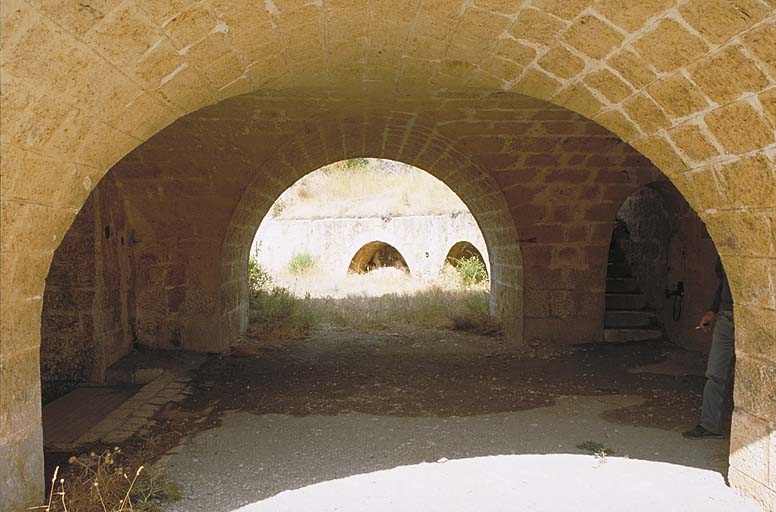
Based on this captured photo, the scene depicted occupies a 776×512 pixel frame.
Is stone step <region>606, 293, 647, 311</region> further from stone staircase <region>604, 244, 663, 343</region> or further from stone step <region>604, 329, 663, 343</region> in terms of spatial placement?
stone step <region>604, 329, 663, 343</region>

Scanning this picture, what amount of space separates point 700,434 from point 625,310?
4.06 meters

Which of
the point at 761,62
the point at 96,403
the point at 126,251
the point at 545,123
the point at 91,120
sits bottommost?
the point at 96,403

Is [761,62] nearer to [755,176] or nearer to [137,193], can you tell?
[755,176]

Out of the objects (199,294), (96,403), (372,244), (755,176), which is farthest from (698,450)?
(372,244)

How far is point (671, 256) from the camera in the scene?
289 inches

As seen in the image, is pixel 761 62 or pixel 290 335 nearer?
pixel 761 62

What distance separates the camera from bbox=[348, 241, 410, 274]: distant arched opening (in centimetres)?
1753

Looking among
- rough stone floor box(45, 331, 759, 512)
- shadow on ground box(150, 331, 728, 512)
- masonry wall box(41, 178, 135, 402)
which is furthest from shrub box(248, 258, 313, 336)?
masonry wall box(41, 178, 135, 402)

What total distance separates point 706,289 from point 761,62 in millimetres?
4926

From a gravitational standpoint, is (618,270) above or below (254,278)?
above

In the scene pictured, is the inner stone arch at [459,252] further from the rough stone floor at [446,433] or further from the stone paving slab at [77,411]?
the stone paving slab at [77,411]

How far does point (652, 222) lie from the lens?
7910 millimetres

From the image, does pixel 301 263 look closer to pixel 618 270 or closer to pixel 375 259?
pixel 375 259

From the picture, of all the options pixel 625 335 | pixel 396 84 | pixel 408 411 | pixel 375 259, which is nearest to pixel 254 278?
pixel 625 335
